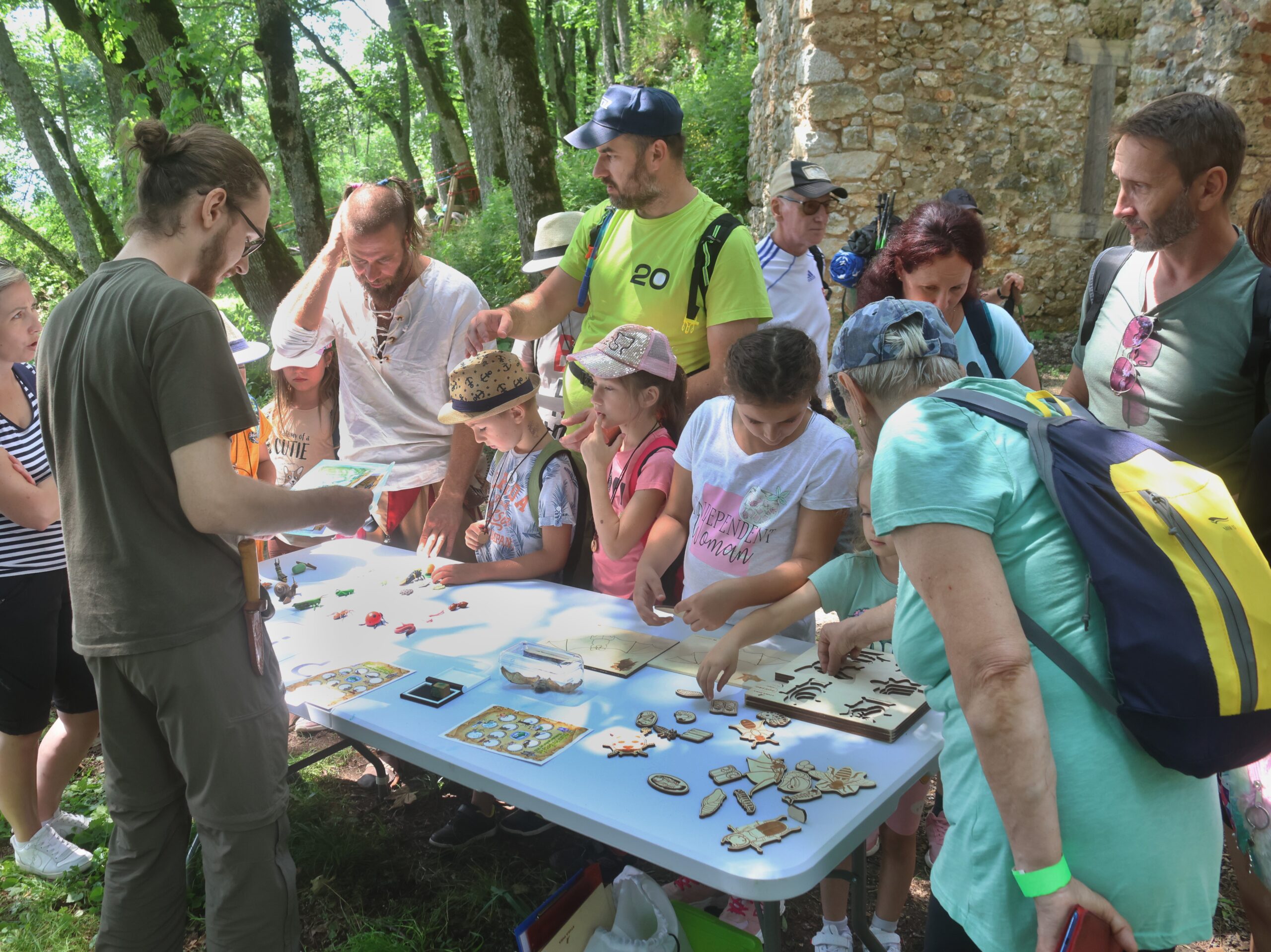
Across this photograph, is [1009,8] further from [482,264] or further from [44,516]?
[44,516]

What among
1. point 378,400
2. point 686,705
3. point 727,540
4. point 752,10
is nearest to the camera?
point 686,705

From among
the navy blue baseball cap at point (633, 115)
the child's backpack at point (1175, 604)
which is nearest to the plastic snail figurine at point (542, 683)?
the child's backpack at point (1175, 604)

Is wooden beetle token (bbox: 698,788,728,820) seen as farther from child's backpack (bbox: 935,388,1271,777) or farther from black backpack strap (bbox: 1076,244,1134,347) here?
black backpack strap (bbox: 1076,244,1134,347)

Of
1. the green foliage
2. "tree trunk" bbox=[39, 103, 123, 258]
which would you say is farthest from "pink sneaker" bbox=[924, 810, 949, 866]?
"tree trunk" bbox=[39, 103, 123, 258]

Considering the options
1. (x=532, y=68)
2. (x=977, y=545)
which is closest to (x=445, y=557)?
(x=977, y=545)

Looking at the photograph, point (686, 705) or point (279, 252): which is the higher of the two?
point (279, 252)

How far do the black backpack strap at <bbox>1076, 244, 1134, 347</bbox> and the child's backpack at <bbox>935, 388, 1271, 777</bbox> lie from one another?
5.25 feet

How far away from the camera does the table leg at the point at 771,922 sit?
5.21ft

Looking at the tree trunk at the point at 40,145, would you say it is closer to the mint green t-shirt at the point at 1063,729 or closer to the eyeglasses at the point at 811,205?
the eyeglasses at the point at 811,205

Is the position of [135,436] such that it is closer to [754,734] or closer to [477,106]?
[754,734]

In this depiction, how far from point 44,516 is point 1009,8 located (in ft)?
25.5

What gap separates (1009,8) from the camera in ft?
24.0

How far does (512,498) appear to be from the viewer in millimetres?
3068

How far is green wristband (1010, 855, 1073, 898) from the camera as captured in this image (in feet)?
3.77
